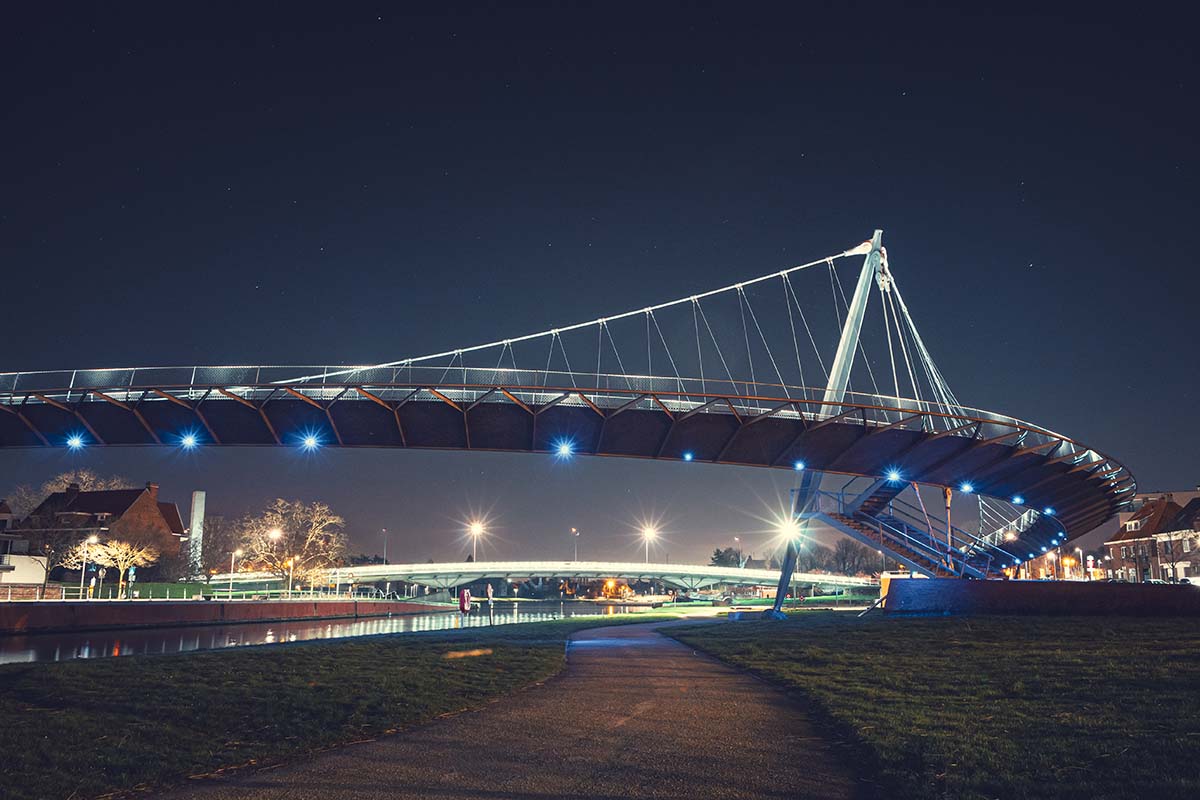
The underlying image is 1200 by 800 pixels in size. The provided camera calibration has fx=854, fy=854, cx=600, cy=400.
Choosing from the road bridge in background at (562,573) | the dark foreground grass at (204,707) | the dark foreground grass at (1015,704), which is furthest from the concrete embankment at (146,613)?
the road bridge in background at (562,573)

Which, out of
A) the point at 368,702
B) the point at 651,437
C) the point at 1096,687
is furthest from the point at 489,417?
the point at 1096,687

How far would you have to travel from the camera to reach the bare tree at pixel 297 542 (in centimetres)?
8512

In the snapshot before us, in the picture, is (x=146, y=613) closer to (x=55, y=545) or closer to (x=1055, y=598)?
(x=55, y=545)

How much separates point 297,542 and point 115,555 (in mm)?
18568

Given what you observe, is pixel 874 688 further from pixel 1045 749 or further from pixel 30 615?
pixel 30 615

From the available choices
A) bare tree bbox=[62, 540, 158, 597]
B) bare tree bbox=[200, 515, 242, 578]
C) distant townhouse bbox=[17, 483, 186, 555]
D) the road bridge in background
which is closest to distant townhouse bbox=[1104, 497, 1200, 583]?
the road bridge in background

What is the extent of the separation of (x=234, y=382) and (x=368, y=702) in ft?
108

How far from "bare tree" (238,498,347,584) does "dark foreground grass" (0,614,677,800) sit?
64594 mm

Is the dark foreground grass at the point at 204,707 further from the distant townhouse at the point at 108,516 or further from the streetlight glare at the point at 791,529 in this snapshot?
the distant townhouse at the point at 108,516

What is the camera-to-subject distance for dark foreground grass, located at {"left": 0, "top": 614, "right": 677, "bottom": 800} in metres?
9.13

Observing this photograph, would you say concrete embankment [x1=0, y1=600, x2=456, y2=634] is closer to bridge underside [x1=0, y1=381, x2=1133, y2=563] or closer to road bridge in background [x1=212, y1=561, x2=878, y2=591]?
bridge underside [x1=0, y1=381, x2=1133, y2=563]

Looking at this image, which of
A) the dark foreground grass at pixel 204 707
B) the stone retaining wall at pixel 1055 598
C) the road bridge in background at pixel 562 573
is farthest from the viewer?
the road bridge in background at pixel 562 573

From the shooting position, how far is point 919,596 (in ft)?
118

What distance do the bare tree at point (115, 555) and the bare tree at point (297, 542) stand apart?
33.7 ft
